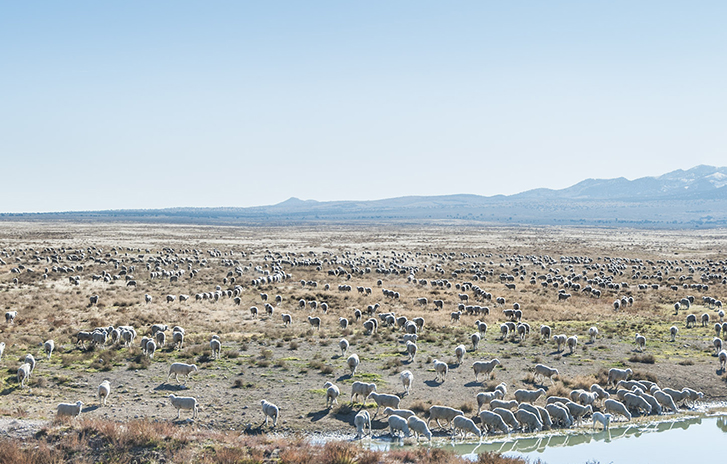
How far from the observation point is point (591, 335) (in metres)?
24.1

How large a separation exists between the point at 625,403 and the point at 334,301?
21.4 metres

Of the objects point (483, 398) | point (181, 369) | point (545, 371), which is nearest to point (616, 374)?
point (545, 371)

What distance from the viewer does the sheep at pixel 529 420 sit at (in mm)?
13883

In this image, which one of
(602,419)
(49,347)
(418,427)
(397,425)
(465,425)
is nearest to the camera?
(418,427)

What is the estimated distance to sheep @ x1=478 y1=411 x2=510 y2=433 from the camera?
13.6m

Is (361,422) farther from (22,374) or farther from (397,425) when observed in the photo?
(22,374)

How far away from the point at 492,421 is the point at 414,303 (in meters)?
21.2

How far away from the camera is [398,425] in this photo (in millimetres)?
13227

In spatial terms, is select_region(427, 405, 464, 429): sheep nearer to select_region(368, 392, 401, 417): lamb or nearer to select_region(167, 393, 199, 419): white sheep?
select_region(368, 392, 401, 417): lamb

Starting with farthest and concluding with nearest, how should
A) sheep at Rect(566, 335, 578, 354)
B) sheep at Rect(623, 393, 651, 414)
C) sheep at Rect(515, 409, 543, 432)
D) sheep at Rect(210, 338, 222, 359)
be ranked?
1. sheep at Rect(566, 335, 578, 354)
2. sheep at Rect(210, 338, 222, 359)
3. sheep at Rect(623, 393, 651, 414)
4. sheep at Rect(515, 409, 543, 432)

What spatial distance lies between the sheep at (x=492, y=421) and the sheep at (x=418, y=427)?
173 centimetres

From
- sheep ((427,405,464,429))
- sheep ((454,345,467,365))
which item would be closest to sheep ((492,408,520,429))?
sheep ((427,405,464,429))

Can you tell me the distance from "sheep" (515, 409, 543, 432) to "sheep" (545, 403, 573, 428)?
0.60 meters

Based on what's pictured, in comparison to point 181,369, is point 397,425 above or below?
below
